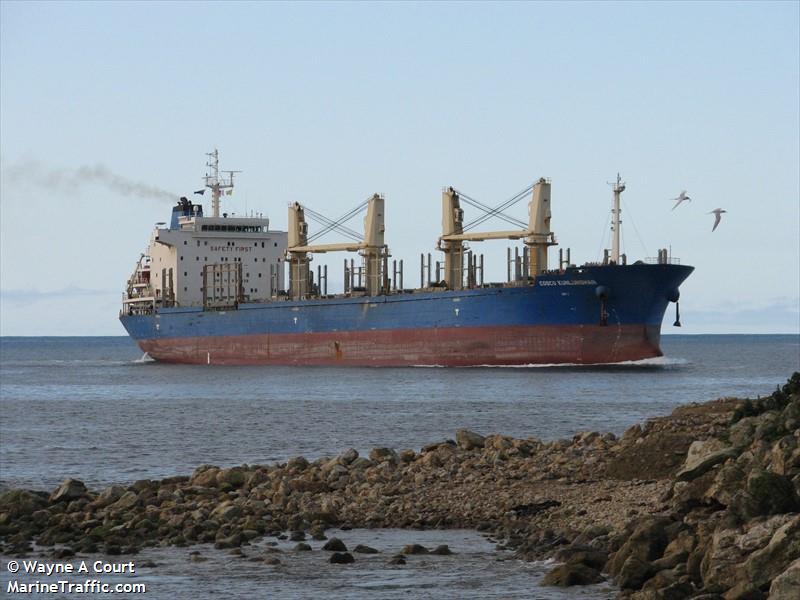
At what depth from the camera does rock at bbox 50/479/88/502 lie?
14.7 meters

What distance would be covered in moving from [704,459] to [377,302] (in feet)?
110

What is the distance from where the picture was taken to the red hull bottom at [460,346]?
40969 millimetres

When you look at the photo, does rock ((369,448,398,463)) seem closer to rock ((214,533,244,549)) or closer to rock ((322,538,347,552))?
rock ((214,533,244,549))

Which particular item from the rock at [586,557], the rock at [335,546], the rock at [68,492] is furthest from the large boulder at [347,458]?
the rock at [586,557]

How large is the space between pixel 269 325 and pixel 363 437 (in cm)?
2739

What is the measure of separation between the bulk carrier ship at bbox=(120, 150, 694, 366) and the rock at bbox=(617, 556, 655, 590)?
100.0 feet

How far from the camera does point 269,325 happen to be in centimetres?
5028

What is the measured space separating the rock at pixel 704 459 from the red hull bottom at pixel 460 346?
2857 centimetres

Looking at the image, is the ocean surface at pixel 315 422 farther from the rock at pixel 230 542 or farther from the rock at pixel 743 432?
the rock at pixel 743 432

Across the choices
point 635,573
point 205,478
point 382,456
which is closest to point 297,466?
point 382,456

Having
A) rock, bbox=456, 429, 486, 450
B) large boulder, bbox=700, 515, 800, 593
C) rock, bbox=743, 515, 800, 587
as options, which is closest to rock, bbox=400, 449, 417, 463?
rock, bbox=456, 429, 486, 450

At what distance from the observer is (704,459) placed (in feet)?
38.7

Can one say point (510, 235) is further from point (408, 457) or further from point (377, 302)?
point (408, 457)

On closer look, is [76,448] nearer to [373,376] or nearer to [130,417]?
[130,417]
